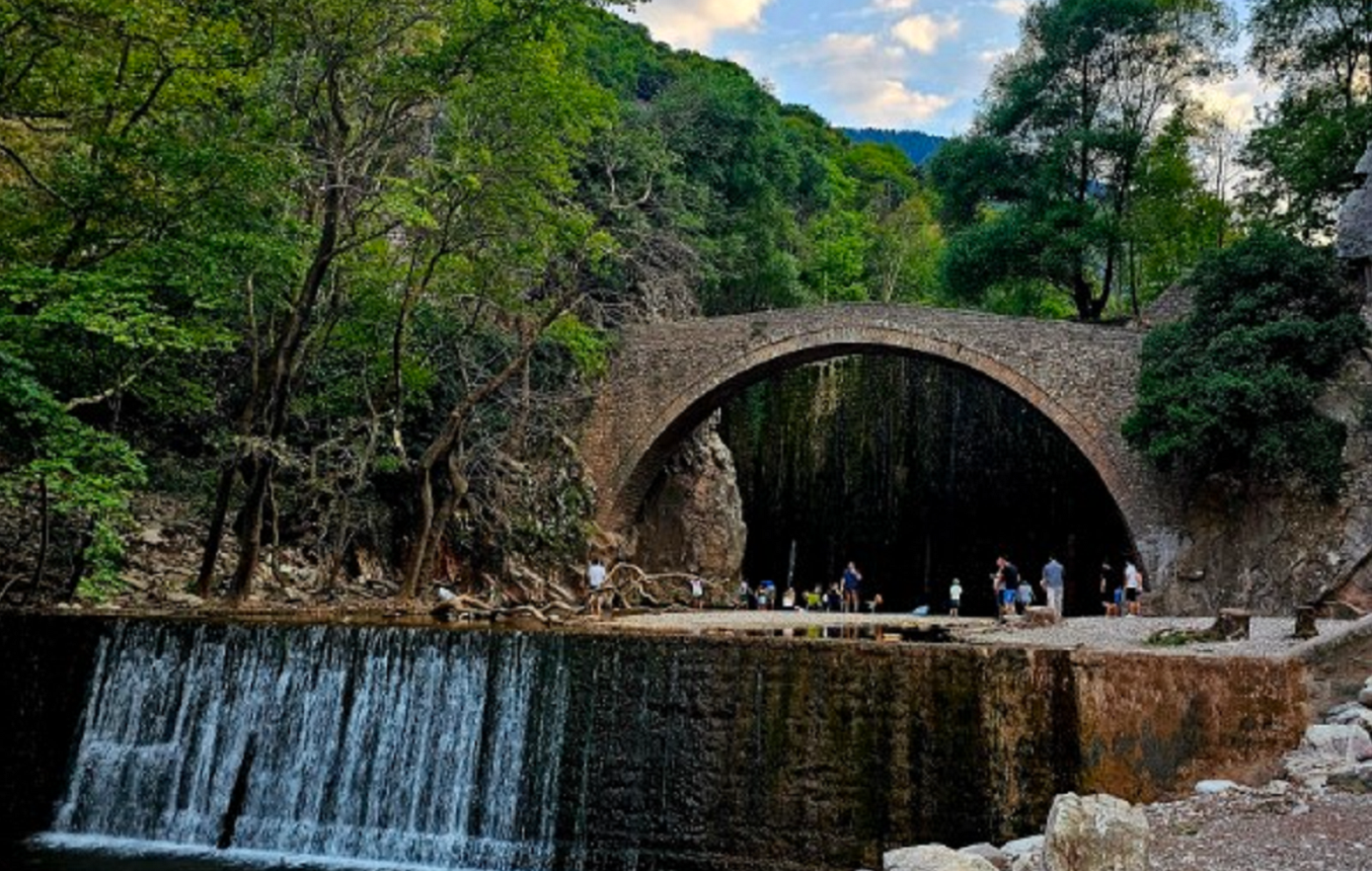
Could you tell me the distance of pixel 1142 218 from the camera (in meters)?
20.8

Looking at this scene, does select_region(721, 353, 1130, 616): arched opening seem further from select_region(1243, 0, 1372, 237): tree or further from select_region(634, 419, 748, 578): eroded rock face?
select_region(1243, 0, 1372, 237): tree

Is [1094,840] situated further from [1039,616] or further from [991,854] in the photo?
[1039,616]

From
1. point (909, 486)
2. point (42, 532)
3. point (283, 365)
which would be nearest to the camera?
point (42, 532)

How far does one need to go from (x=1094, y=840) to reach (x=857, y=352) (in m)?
16.0

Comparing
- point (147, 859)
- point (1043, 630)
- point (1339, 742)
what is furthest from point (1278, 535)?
point (147, 859)

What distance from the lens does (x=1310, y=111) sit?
19.1 m

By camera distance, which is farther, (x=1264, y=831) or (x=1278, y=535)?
(x=1278, y=535)

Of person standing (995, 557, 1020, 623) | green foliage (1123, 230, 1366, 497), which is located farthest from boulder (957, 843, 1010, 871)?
green foliage (1123, 230, 1366, 497)

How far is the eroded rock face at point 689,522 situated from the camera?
22562 millimetres

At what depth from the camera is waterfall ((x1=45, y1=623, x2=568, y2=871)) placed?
27.8 feet

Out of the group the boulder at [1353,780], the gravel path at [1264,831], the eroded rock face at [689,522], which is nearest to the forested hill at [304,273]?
the eroded rock face at [689,522]

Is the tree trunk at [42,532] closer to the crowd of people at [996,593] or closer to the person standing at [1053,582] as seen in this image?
the crowd of people at [996,593]

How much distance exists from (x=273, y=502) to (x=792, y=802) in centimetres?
930

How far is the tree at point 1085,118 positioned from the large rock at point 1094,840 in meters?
18.5
